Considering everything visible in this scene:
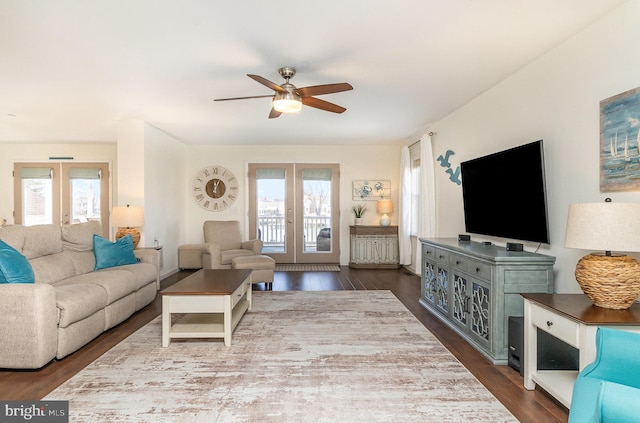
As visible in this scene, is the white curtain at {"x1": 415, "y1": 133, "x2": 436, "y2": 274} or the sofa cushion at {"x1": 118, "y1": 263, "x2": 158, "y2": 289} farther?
the white curtain at {"x1": 415, "y1": 133, "x2": 436, "y2": 274}

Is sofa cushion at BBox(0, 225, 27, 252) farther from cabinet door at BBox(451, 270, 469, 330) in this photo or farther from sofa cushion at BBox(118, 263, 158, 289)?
cabinet door at BBox(451, 270, 469, 330)

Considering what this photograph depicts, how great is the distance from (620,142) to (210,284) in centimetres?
327

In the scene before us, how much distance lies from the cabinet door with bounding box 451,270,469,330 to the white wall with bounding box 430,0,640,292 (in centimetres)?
68

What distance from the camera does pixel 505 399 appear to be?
6.73ft

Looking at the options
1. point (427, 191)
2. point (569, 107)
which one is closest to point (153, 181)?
point (427, 191)

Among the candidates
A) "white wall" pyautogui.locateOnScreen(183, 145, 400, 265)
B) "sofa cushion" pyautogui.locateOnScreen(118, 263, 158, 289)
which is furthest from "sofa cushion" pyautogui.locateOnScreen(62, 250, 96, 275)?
"white wall" pyautogui.locateOnScreen(183, 145, 400, 265)

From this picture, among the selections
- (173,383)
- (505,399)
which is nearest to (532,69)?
(505,399)

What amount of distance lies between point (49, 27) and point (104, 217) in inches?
200

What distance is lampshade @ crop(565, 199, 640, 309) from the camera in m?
1.73

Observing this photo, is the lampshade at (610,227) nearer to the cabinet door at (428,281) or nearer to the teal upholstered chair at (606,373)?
the teal upholstered chair at (606,373)

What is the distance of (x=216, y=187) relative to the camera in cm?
682

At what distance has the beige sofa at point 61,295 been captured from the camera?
A: 7.70ft

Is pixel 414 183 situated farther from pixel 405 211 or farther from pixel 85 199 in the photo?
pixel 85 199

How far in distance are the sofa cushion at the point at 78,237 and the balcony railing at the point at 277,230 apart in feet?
10.8
